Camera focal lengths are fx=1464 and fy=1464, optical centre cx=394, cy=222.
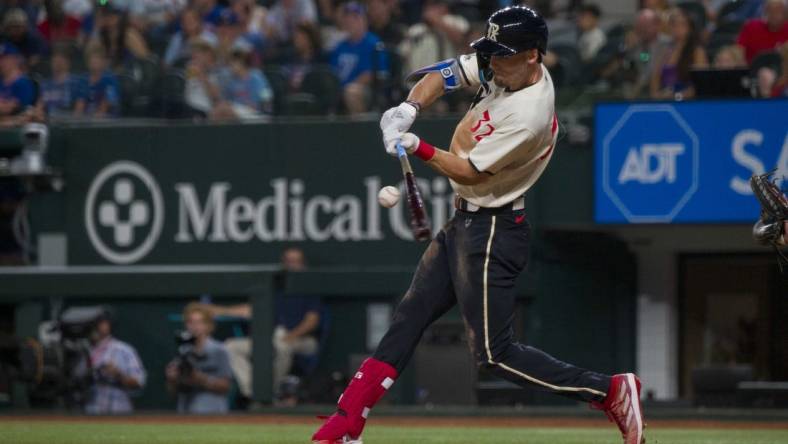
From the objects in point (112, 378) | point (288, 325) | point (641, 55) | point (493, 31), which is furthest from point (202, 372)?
point (493, 31)

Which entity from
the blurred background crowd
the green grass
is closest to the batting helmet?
the green grass

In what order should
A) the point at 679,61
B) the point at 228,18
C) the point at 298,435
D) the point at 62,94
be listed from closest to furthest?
the point at 298,435, the point at 679,61, the point at 62,94, the point at 228,18

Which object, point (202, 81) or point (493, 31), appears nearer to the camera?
point (493, 31)

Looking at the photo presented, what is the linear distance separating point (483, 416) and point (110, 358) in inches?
128

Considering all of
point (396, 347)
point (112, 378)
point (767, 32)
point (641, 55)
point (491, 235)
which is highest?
point (767, 32)

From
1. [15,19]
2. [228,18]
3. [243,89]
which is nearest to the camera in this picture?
[243,89]

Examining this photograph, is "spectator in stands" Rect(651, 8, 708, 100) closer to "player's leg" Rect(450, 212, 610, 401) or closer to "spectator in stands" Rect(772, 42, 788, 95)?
"spectator in stands" Rect(772, 42, 788, 95)

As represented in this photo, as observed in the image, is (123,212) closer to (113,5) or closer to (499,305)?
(113,5)

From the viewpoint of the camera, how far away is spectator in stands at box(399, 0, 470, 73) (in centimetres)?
1285

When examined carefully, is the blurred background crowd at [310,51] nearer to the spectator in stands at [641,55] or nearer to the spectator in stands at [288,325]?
the spectator in stands at [641,55]

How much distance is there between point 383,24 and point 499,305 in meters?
8.05

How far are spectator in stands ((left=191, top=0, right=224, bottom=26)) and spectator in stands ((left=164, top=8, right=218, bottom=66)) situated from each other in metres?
0.12

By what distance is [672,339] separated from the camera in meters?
13.4

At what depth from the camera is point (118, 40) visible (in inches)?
576
